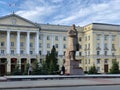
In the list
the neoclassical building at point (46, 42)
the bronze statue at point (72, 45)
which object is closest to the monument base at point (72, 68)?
the bronze statue at point (72, 45)

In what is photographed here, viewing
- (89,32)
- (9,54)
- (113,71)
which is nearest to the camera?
(113,71)

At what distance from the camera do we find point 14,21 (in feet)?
314

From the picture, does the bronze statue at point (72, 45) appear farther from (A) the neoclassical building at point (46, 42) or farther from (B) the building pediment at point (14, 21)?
(B) the building pediment at point (14, 21)

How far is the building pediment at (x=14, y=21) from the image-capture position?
310 feet

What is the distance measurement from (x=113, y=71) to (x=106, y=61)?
2025 inches

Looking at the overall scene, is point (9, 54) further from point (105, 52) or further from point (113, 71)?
point (113, 71)

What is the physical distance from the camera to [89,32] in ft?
343

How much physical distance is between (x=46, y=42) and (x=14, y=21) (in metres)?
14.4

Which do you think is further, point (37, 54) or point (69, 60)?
point (37, 54)

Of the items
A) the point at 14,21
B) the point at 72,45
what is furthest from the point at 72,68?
the point at 14,21

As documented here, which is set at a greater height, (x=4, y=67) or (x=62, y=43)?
(x=62, y=43)

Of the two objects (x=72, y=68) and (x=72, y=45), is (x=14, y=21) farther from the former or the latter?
(x=72, y=68)

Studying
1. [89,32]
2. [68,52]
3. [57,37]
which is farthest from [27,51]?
[68,52]

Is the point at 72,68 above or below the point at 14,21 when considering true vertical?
below
